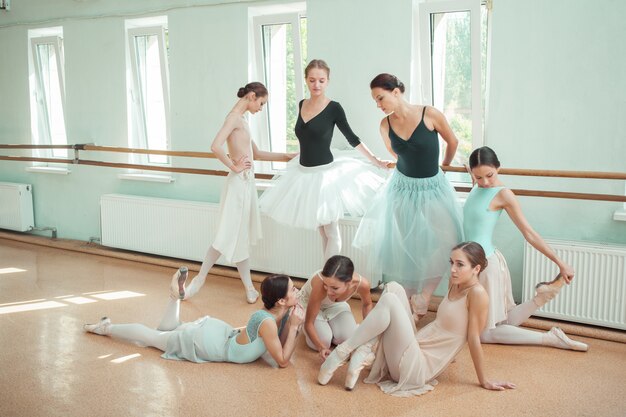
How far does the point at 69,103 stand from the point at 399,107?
3896 mm

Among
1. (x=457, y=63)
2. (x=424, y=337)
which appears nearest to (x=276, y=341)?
(x=424, y=337)

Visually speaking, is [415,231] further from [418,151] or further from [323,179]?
[323,179]

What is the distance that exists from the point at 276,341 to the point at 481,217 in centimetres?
119

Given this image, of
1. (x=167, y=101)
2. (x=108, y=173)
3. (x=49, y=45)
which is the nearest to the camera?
(x=167, y=101)

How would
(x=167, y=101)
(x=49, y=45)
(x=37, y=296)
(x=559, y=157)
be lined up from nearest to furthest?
(x=559, y=157) → (x=37, y=296) → (x=167, y=101) → (x=49, y=45)

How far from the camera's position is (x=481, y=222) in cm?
322

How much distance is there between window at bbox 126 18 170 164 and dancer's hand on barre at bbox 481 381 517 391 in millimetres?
3657

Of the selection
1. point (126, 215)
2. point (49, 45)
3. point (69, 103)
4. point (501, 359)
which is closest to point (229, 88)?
point (126, 215)

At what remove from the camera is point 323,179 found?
391 centimetres

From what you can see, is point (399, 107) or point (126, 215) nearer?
point (399, 107)

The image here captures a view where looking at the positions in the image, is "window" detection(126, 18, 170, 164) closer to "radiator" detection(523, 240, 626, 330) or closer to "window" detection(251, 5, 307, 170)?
"window" detection(251, 5, 307, 170)

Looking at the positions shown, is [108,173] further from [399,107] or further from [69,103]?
[399,107]

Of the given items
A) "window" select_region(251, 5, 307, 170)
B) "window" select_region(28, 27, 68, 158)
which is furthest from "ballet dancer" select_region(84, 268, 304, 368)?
"window" select_region(28, 27, 68, 158)

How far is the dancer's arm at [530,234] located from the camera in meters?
3.05
